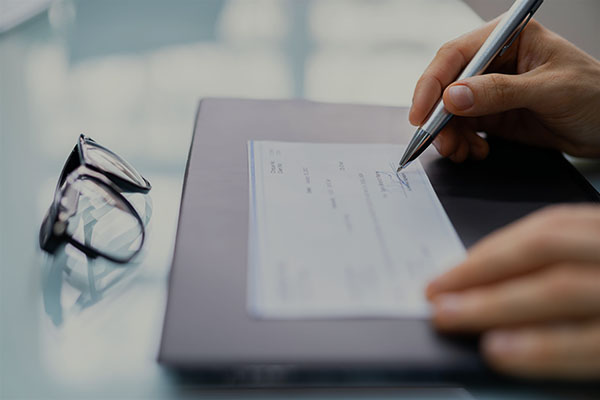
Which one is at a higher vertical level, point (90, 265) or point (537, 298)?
point (90, 265)

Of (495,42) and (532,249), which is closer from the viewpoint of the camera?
(532,249)

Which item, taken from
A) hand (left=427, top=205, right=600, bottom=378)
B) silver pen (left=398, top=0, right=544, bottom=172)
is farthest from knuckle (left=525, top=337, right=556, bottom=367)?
silver pen (left=398, top=0, right=544, bottom=172)

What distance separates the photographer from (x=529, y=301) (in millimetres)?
391

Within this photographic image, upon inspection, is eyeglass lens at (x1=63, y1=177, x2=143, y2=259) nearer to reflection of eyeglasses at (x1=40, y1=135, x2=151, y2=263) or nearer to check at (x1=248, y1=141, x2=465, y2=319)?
reflection of eyeglasses at (x1=40, y1=135, x2=151, y2=263)

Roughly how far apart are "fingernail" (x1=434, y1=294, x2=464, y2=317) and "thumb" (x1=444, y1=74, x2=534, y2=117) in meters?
0.27

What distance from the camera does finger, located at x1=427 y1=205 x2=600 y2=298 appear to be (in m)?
0.39

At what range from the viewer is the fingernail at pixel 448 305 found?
1.39 ft

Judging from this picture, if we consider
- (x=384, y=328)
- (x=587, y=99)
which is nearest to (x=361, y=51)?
(x=587, y=99)

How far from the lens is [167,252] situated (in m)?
0.56

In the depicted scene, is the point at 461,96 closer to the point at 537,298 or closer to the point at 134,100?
the point at 537,298

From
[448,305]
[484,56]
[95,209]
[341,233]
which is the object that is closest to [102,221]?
[95,209]

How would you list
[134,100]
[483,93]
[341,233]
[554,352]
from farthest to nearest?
[134,100] → [483,93] → [341,233] → [554,352]

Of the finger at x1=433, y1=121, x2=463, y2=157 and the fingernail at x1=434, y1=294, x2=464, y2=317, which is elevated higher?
the finger at x1=433, y1=121, x2=463, y2=157

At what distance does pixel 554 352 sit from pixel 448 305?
Result: 0.07m
